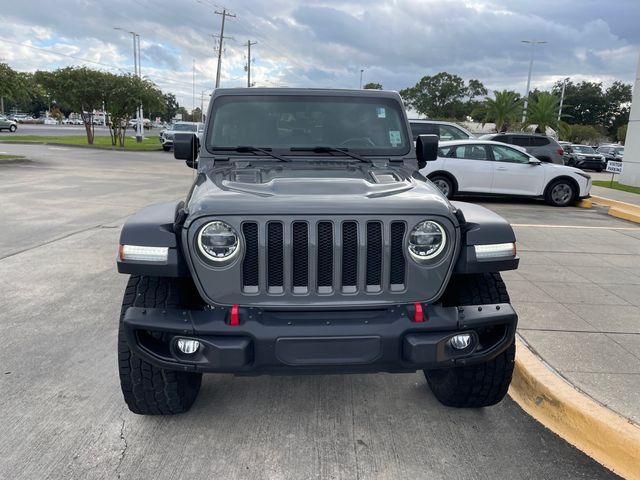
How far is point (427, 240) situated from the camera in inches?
106

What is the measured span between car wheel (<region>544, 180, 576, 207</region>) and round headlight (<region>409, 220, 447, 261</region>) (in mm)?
11005

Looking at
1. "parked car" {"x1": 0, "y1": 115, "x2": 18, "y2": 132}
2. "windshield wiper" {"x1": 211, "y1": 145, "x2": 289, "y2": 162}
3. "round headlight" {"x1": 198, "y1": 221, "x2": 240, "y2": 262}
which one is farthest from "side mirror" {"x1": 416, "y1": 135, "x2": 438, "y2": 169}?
"parked car" {"x1": 0, "y1": 115, "x2": 18, "y2": 132}

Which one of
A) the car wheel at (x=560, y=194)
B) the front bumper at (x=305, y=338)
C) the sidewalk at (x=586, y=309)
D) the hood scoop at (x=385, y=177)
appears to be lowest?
the sidewalk at (x=586, y=309)

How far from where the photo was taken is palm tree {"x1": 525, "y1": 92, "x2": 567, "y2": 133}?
42.0 metres

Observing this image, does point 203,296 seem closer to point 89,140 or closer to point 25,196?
point 25,196

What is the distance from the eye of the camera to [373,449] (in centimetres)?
294

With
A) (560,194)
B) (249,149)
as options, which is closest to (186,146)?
(249,149)

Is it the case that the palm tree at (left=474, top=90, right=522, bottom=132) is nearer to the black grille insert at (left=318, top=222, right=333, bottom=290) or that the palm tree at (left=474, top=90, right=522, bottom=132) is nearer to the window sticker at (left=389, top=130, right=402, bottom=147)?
the window sticker at (left=389, top=130, right=402, bottom=147)

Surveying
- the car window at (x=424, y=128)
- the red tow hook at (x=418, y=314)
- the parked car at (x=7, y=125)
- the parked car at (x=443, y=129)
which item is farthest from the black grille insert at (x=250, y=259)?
the parked car at (x=7, y=125)

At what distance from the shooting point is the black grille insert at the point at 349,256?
264cm

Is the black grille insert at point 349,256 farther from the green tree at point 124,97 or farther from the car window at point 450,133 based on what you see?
the green tree at point 124,97

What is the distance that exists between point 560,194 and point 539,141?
6.28 m

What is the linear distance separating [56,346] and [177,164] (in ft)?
62.9

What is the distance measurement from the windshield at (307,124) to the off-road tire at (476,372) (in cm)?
143
